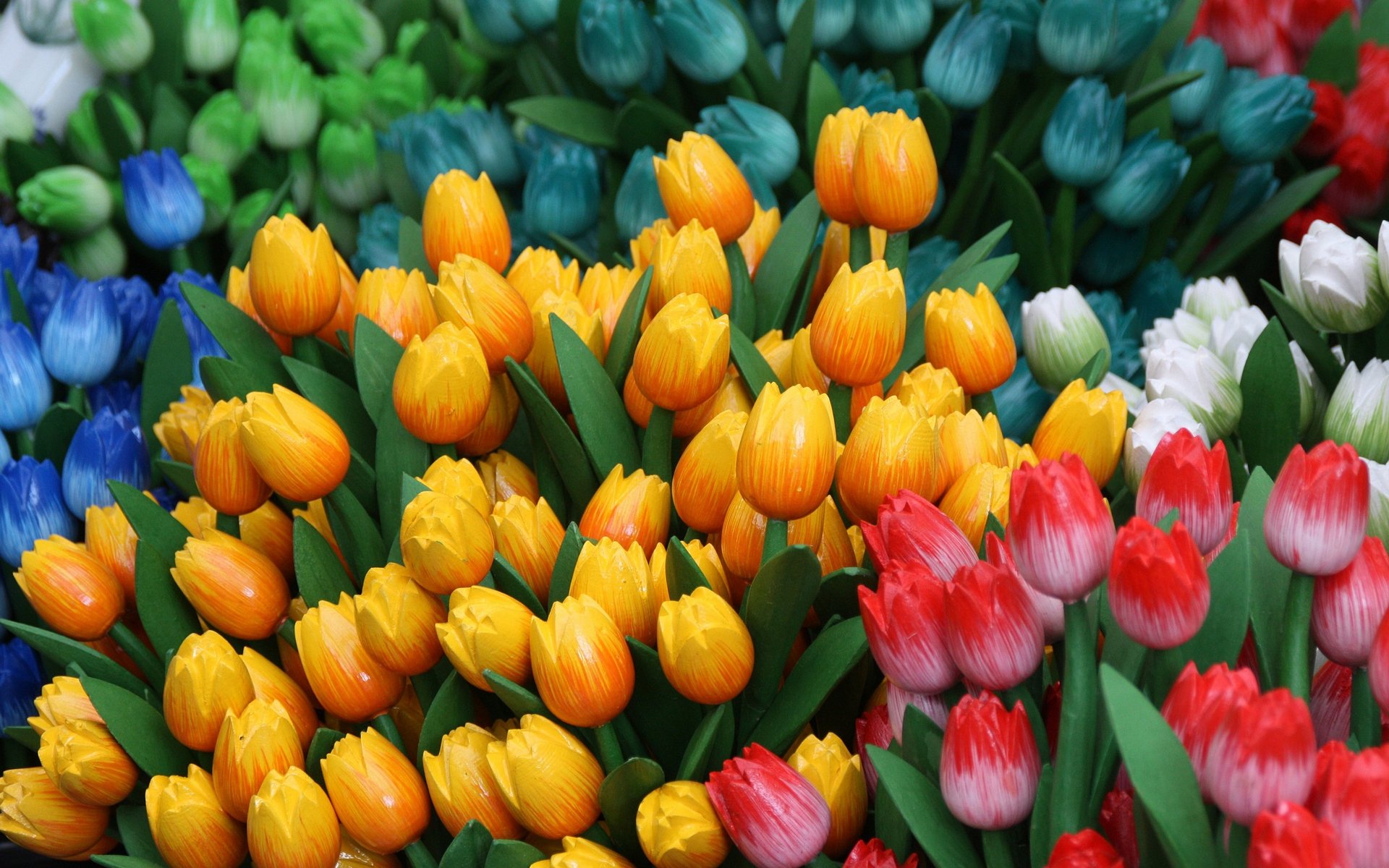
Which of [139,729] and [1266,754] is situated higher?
[1266,754]

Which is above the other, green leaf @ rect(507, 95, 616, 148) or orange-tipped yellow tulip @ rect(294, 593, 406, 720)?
green leaf @ rect(507, 95, 616, 148)

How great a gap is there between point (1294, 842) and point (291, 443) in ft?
1.13

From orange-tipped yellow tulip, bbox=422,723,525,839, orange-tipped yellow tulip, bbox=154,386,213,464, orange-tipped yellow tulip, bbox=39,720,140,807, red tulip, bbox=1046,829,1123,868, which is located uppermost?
red tulip, bbox=1046,829,1123,868

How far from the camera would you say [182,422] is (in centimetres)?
60

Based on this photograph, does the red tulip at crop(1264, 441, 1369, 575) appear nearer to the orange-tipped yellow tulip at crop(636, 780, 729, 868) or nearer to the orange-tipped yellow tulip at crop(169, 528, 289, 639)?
the orange-tipped yellow tulip at crop(636, 780, 729, 868)

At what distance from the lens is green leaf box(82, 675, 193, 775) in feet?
1.53

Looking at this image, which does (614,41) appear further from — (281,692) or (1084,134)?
(281,692)

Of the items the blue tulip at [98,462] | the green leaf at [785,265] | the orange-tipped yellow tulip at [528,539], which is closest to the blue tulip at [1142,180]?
the green leaf at [785,265]

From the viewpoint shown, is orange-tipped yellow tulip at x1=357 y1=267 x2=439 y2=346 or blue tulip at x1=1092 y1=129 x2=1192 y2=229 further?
blue tulip at x1=1092 y1=129 x2=1192 y2=229

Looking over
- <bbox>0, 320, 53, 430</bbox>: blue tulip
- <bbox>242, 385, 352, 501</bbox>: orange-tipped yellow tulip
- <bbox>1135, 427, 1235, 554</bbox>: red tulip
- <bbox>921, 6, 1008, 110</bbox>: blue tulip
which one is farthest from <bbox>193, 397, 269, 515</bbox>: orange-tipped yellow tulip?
<bbox>921, 6, 1008, 110</bbox>: blue tulip

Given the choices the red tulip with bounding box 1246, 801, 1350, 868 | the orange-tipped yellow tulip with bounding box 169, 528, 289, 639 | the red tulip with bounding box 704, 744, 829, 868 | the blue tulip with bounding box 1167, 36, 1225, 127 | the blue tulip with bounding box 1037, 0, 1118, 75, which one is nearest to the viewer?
the red tulip with bounding box 1246, 801, 1350, 868

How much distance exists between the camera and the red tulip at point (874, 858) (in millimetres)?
380

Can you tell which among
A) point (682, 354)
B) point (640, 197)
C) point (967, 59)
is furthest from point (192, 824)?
point (967, 59)

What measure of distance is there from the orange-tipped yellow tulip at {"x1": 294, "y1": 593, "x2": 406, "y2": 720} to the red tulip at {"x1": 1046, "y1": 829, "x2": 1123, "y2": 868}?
0.79 feet
